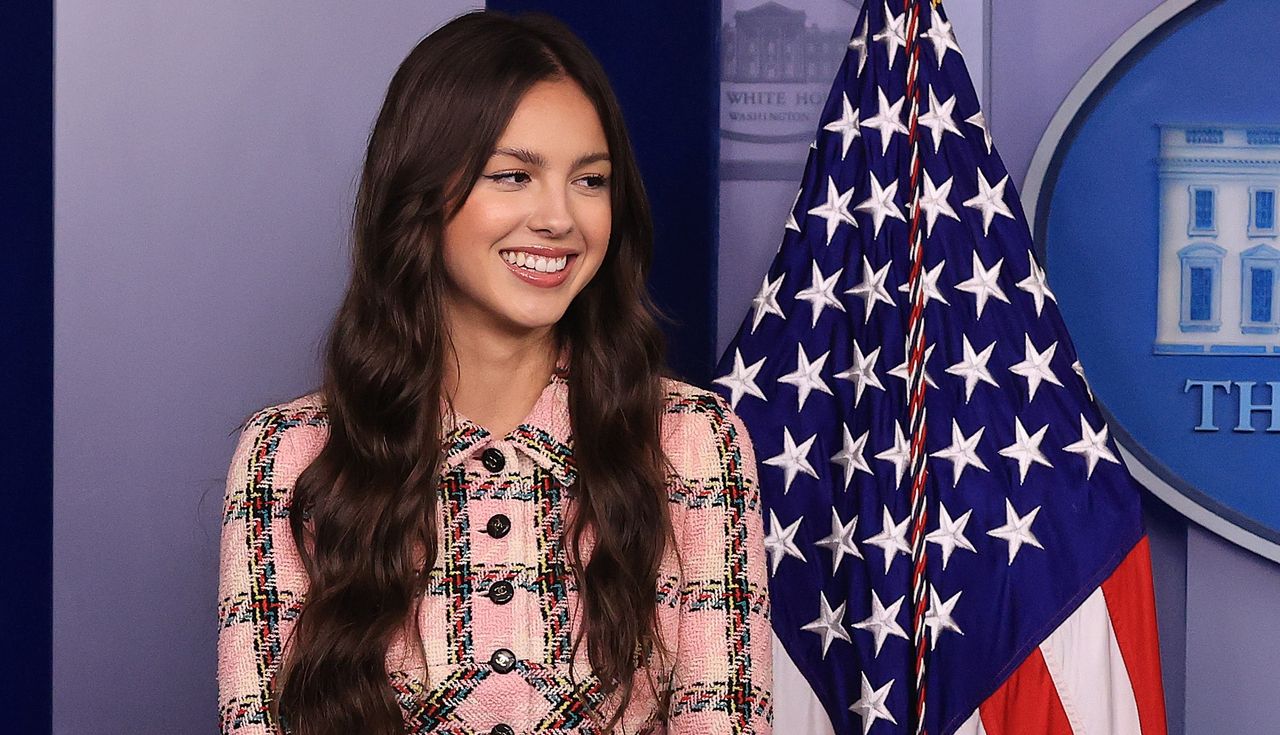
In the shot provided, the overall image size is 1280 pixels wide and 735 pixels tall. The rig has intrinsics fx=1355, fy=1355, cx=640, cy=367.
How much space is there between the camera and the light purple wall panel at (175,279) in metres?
2.01

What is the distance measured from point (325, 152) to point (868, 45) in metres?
0.90

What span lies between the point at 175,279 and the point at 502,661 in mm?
915

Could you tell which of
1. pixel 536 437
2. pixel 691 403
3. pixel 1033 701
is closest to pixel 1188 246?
pixel 1033 701

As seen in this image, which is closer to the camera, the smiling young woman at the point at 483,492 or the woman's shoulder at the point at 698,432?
the smiling young woman at the point at 483,492

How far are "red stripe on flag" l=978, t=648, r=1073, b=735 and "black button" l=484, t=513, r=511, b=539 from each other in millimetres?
892

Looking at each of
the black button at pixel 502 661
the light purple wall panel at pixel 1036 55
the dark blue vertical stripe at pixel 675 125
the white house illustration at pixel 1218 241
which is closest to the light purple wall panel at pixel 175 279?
the dark blue vertical stripe at pixel 675 125

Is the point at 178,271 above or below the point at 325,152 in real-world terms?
below

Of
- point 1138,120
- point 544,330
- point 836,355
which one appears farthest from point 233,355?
point 1138,120

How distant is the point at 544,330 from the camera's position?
1.66 metres

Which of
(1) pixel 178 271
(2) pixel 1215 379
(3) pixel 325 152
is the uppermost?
(3) pixel 325 152

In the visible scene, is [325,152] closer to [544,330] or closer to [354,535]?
[544,330]

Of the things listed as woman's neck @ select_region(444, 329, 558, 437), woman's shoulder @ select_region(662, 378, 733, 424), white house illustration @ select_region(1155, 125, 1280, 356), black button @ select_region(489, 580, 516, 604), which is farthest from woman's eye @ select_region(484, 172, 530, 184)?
white house illustration @ select_region(1155, 125, 1280, 356)

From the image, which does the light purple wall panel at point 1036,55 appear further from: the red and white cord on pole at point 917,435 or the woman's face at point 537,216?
the woman's face at point 537,216

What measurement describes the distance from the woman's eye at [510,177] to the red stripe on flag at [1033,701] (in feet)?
3.61
